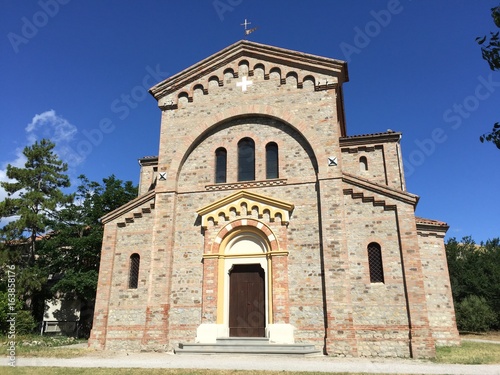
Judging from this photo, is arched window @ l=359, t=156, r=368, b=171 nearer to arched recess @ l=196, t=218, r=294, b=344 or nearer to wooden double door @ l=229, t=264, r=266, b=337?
arched recess @ l=196, t=218, r=294, b=344

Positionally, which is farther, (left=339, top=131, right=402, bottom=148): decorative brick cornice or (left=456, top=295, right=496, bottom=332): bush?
(left=456, top=295, right=496, bottom=332): bush

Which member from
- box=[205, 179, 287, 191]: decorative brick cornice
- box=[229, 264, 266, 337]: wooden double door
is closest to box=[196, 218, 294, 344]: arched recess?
box=[229, 264, 266, 337]: wooden double door

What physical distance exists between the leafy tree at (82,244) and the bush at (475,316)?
27428mm

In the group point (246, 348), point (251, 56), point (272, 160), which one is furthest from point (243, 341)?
point (251, 56)

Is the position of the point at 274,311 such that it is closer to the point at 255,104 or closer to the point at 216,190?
the point at 216,190

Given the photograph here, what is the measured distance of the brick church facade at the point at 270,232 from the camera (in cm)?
1382

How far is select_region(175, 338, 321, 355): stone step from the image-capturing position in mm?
13125

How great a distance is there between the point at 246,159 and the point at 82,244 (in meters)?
12.9

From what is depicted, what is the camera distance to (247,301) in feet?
49.4

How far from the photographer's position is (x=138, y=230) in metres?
17.0

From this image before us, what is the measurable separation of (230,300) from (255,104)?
8.65 metres

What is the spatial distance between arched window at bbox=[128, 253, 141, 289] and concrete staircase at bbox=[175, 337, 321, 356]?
369 centimetres

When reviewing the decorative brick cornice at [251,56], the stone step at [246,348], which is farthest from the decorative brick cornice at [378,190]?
the stone step at [246,348]

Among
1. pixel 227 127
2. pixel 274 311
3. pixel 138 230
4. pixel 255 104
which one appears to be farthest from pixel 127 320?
pixel 255 104
